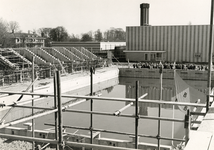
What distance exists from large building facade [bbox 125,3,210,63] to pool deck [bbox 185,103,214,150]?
41308 mm

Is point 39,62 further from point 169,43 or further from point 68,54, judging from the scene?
point 169,43

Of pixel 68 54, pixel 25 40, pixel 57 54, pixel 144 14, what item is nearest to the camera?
pixel 57 54

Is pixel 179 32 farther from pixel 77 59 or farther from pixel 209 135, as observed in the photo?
pixel 209 135

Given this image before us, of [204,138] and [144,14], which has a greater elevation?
[144,14]

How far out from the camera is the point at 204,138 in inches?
191

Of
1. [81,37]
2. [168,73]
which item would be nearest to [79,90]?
[168,73]

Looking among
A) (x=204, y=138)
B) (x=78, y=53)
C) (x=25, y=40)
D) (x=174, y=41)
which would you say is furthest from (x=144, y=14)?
(x=204, y=138)

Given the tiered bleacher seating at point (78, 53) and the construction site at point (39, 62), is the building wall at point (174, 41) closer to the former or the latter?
the construction site at point (39, 62)


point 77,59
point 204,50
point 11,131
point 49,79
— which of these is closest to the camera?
point 11,131

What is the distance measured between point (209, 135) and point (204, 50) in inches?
1670

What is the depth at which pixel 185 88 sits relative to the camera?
962 cm

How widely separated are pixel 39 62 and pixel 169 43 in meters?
26.0

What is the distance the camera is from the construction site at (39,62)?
23.8 meters

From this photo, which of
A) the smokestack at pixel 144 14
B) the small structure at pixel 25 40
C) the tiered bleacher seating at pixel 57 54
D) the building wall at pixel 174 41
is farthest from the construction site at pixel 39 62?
the small structure at pixel 25 40
